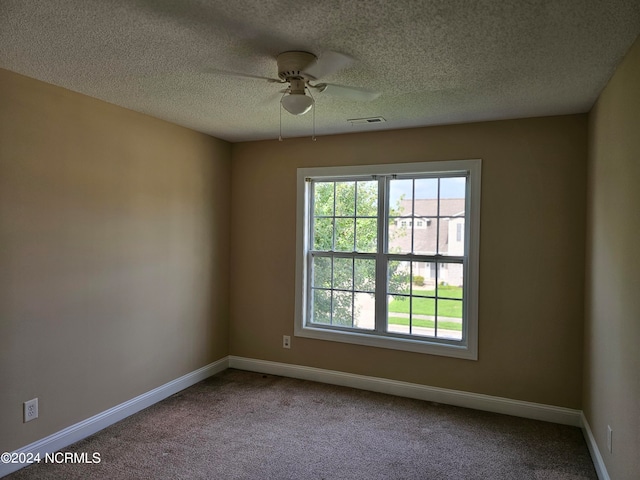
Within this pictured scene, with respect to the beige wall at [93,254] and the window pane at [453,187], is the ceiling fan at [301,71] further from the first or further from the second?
the window pane at [453,187]

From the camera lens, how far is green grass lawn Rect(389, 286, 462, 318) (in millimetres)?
3602

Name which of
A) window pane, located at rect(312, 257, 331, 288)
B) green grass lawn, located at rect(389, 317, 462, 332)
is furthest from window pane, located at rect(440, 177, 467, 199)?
window pane, located at rect(312, 257, 331, 288)

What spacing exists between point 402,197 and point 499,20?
212 centimetres

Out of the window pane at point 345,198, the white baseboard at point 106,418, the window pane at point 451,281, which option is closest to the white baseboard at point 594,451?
the window pane at point 451,281

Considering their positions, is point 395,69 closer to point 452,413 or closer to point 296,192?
point 296,192

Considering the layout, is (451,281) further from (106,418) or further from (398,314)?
(106,418)

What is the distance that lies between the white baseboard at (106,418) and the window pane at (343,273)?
156 cm

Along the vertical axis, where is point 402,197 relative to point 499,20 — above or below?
below

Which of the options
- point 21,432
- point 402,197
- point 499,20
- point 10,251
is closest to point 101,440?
point 21,432

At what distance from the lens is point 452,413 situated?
3.35 metres

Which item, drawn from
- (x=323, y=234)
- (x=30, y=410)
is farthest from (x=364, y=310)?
(x=30, y=410)

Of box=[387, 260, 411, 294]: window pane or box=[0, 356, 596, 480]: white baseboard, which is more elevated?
box=[387, 260, 411, 294]: window pane

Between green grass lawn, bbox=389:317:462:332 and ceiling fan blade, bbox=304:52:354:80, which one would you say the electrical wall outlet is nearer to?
ceiling fan blade, bbox=304:52:354:80

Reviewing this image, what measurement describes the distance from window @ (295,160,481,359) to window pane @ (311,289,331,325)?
1 centimetres
